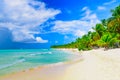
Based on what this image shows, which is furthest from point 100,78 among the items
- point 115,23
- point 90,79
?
point 115,23

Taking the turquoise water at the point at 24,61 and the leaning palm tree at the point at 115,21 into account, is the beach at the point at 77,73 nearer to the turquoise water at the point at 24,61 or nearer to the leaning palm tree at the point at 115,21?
the turquoise water at the point at 24,61

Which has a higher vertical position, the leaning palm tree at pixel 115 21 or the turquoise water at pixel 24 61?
the leaning palm tree at pixel 115 21

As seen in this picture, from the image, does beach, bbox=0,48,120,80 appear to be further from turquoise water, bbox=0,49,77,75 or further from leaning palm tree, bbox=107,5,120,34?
leaning palm tree, bbox=107,5,120,34

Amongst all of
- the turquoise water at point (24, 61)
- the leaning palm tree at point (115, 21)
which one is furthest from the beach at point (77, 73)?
the leaning palm tree at point (115, 21)

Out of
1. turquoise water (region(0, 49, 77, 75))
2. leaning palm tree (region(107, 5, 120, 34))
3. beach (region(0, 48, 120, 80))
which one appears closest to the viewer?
beach (region(0, 48, 120, 80))

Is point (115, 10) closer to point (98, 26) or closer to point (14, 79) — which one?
point (98, 26)

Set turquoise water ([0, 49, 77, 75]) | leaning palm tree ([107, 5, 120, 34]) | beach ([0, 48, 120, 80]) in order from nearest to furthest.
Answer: beach ([0, 48, 120, 80]) → turquoise water ([0, 49, 77, 75]) → leaning palm tree ([107, 5, 120, 34])

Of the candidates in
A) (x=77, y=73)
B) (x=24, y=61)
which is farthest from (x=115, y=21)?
(x=77, y=73)

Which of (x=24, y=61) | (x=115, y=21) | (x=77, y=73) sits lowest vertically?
(x=77, y=73)

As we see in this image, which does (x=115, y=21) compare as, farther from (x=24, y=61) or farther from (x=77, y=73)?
(x=77, y=73)

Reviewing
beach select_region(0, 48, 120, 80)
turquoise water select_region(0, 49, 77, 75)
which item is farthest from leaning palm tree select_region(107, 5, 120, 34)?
beach select_region(0, 48, 120, 80)

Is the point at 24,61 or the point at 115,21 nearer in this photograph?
the point at 24,61

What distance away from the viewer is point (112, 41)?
47.8 metres

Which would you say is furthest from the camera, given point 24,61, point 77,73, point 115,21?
point 115,21
